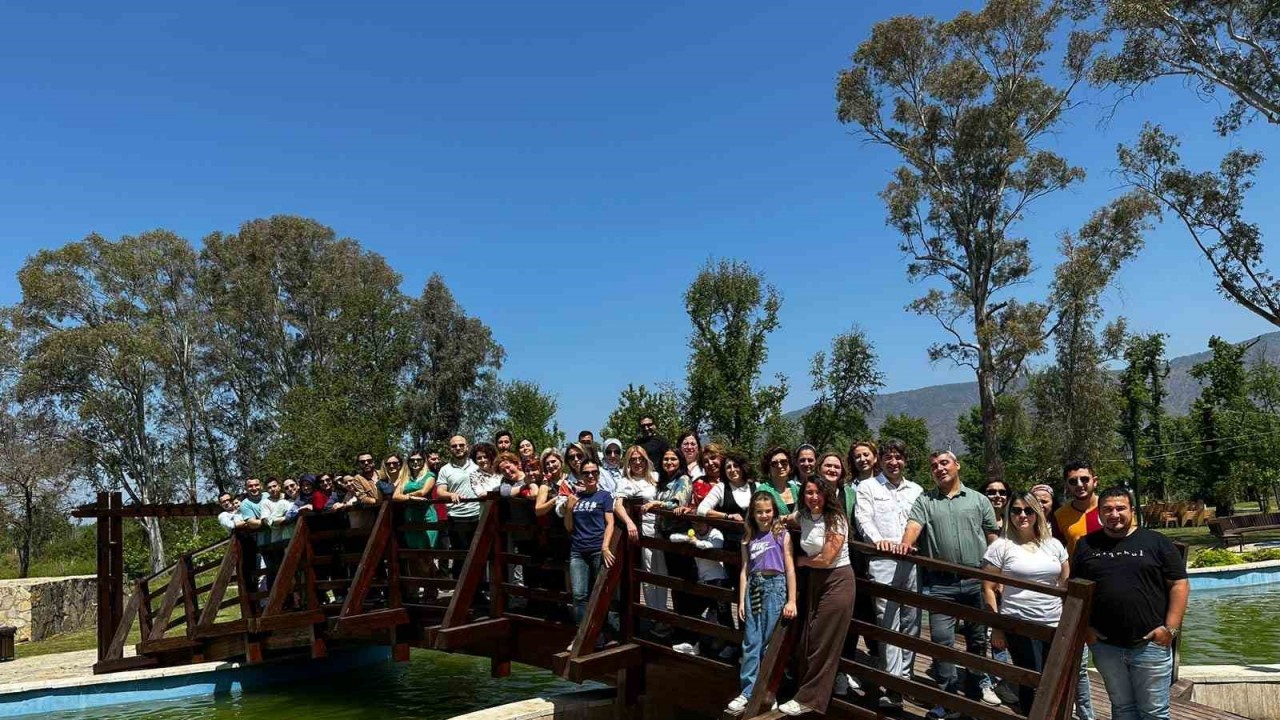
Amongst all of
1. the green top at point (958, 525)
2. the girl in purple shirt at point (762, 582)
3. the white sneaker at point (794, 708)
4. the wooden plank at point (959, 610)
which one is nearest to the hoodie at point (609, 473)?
the girl in purple shirt at point (762, 582)

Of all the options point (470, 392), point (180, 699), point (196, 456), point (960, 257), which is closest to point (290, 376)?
point (196, 456)

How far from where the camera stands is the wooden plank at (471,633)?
8.36 m

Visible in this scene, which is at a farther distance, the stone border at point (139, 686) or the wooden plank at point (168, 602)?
the wooden plank at point (168, 602)

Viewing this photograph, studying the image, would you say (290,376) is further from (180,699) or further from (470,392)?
(180,699)

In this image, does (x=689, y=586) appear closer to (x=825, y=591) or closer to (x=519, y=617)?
(x=825, y=591)

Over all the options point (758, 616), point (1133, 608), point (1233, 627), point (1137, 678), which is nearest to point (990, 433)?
point (1233, 627)

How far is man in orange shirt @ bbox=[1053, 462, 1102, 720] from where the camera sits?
588 cm

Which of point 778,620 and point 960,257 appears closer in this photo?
point 778,620

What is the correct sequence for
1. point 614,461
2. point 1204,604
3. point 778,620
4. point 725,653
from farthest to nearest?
1. point 1204,604
2. point 614,461
3. point 725,653
4. point 778,620

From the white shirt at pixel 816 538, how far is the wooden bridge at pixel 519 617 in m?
0.14

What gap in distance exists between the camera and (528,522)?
27.5 feet

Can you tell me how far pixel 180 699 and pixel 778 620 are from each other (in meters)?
10.0

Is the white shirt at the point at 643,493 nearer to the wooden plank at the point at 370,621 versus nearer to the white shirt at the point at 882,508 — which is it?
the white shirt at the point at 882,508

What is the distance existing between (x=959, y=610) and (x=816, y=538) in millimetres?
968
